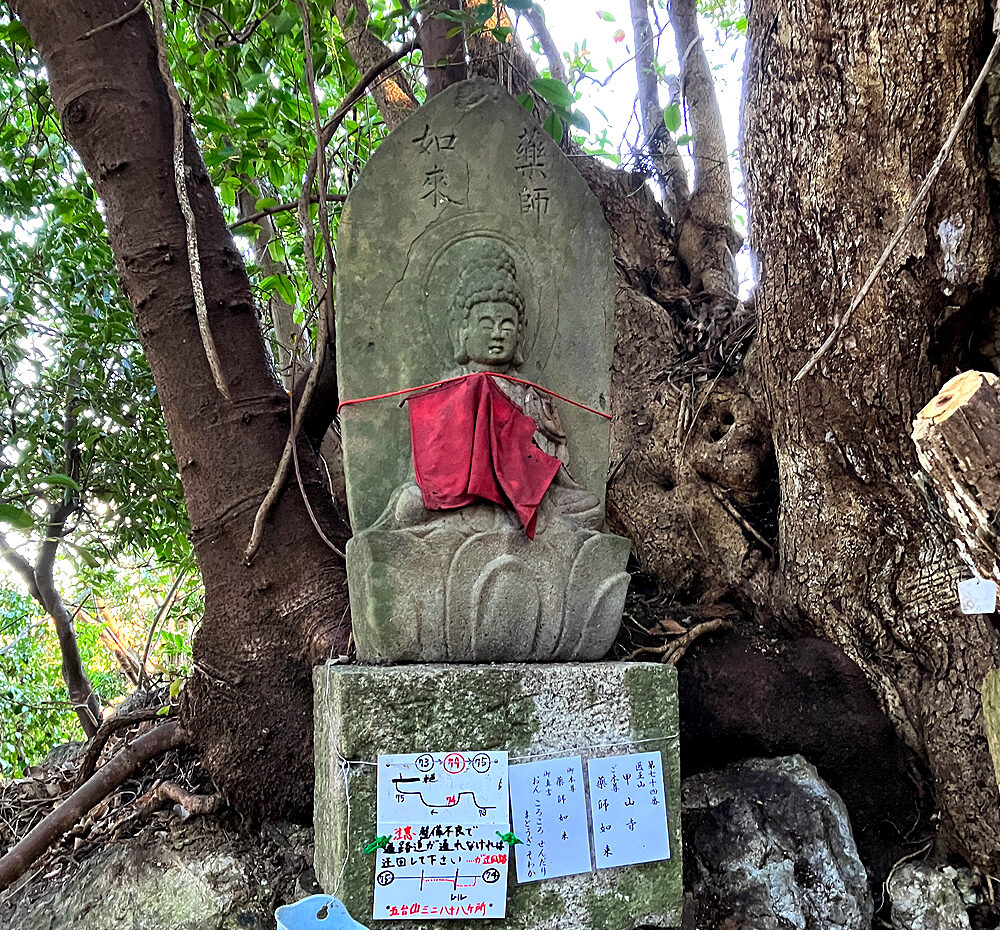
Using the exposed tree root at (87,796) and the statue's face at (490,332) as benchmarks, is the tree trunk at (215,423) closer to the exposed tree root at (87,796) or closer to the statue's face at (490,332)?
the exposed tree root at (87,796)

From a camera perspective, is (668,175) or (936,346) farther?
(668,175)

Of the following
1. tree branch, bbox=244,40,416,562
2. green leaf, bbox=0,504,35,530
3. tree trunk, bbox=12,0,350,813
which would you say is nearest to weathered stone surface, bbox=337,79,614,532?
tree branch, bbox=244,40,416,562

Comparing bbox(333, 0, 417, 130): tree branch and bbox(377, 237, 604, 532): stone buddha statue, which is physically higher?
bbox(333, 0, 417, 130): tree branch

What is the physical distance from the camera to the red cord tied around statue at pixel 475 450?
1.99m

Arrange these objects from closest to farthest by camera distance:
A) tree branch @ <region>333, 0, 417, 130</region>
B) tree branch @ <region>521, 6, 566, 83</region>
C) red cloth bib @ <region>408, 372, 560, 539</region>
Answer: red cloth bib @ <region>408, 372, 560, 539</region>, tree branch @ <region>333, 0, 417, 130</region>, tree branch @ <region>521, 6, 566, 83</region>

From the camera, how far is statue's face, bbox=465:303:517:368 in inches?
82.7

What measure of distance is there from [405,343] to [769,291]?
119 centimetres

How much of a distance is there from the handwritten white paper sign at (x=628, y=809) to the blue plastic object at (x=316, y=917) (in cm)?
88

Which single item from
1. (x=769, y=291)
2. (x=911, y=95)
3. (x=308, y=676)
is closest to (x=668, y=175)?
(x=769, y=291)

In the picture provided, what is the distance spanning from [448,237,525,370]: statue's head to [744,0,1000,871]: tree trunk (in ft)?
2.90

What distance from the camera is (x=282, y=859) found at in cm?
218

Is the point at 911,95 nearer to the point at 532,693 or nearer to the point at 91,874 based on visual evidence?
the point at 532,693

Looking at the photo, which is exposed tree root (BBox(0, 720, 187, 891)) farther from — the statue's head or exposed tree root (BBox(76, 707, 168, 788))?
the statue's head

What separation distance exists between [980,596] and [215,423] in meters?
2.13
